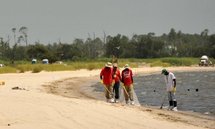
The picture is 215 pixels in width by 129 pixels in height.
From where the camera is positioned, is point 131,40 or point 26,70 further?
point 131,40

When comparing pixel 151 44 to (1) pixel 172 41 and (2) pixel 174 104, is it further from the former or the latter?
(2) pixel 174 104

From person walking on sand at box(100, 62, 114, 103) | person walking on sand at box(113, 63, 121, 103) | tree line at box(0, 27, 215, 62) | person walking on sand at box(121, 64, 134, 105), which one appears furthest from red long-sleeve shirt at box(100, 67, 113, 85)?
tree line at box(0, 27, 215, 62)

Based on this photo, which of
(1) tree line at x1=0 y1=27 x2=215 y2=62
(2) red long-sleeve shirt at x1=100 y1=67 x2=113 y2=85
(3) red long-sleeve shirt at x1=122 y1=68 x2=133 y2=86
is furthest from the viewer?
(1) tree line at x1=0 y1=27 x2=215 y2=62

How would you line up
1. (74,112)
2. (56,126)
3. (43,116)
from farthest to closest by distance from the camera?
(74,112)
(43,116)
(56,126)

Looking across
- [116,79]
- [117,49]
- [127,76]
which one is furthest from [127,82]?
[117,49]

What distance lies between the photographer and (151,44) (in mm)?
128625

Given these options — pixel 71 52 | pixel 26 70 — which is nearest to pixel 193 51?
pixel 71 52

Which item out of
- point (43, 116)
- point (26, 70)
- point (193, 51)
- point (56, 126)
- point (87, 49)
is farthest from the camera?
point (87, 49)

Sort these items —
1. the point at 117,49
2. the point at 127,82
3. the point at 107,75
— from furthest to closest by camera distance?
the point at 117,49, the point at 107,75, the point at 127,82

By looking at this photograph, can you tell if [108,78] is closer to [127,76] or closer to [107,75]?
[107,75]

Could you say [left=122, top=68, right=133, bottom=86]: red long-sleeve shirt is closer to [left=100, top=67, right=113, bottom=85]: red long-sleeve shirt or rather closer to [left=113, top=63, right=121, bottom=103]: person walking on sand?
[left=113, top=63, right=121, bottom=103]: person walking on sand

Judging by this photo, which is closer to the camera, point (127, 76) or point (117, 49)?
point (127, 76)

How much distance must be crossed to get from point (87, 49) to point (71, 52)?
35.7 m

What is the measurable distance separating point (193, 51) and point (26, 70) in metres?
80.6
